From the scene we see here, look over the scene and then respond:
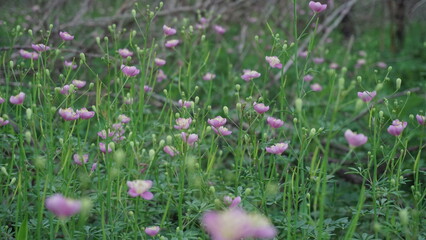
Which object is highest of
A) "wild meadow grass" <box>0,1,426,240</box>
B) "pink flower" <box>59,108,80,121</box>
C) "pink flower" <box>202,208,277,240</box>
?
"pink flower" <box>202,208,277,240</box>

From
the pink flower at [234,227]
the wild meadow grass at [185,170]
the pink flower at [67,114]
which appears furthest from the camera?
the pink flower at [67,114]

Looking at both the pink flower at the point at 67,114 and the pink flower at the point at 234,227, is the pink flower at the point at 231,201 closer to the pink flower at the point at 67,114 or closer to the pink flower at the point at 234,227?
the pink flower at the point at 234,227

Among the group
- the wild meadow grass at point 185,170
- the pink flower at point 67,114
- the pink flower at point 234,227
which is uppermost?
the pink flower at point 234,227

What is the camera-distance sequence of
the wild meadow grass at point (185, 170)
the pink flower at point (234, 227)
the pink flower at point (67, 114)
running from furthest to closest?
1. the pink flower at point (67, 114)
2. the wild meadow grass at point (185, 170)
3. the pink flower at point (234, 227)

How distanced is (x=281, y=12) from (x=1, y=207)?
12.6ft

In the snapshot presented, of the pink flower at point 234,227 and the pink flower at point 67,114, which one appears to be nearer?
the pink flower at point 234,227

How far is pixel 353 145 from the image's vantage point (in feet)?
3.91

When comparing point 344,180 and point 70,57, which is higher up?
point 70,57

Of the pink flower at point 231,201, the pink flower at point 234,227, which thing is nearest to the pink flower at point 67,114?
the pink flower at point 231,201

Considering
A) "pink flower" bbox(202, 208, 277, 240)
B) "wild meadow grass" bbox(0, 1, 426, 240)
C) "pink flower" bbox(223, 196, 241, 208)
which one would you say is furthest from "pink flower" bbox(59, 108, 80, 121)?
"pink flower" bbox(202, 208, 277, 240)

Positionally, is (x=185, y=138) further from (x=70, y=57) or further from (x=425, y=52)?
(x=425, y=52)

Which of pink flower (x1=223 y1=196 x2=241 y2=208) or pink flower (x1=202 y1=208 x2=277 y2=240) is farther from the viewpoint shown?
pink flower (x1=223 y1=196 x2=241 y2=208)

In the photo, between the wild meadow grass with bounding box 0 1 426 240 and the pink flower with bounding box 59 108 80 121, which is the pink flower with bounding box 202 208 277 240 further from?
the pink flower with bounding box 59 108 80 121

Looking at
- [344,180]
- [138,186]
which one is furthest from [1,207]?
[344,180]
